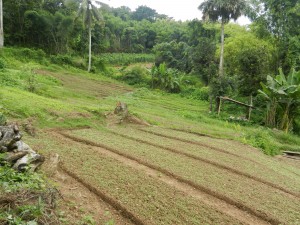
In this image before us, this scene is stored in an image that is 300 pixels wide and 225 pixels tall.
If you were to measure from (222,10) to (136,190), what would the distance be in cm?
2232

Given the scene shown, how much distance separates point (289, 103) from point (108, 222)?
42.9ft

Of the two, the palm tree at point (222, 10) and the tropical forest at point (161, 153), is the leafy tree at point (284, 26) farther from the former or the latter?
the palm tree at point (222, 10)

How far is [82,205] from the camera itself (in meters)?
5.27

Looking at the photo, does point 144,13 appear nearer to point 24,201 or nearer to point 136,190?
point 136,190

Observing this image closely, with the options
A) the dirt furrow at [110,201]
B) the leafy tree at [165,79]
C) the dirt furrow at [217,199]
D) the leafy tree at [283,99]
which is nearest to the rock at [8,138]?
the dirt furrow at [110,201]

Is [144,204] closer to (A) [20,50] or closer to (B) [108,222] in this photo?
(B) [108,222]

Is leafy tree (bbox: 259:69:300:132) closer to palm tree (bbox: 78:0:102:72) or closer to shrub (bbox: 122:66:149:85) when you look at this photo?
shrub (bbox: 122:66:149:85)

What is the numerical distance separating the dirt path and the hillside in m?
0.02

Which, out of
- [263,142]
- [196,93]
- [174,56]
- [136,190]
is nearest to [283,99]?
[263,142]

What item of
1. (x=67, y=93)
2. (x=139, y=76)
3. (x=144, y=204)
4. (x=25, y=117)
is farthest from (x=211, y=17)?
(x=144, y=204)

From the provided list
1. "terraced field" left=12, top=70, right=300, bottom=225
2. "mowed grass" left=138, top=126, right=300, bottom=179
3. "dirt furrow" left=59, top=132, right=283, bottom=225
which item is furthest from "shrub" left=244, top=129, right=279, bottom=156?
"dirt furrow" left=59, top=132, right=283, bottom=225

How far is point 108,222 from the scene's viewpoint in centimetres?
486

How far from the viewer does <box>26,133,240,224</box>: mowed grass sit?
5379mm

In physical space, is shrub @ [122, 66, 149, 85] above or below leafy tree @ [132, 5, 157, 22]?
below
